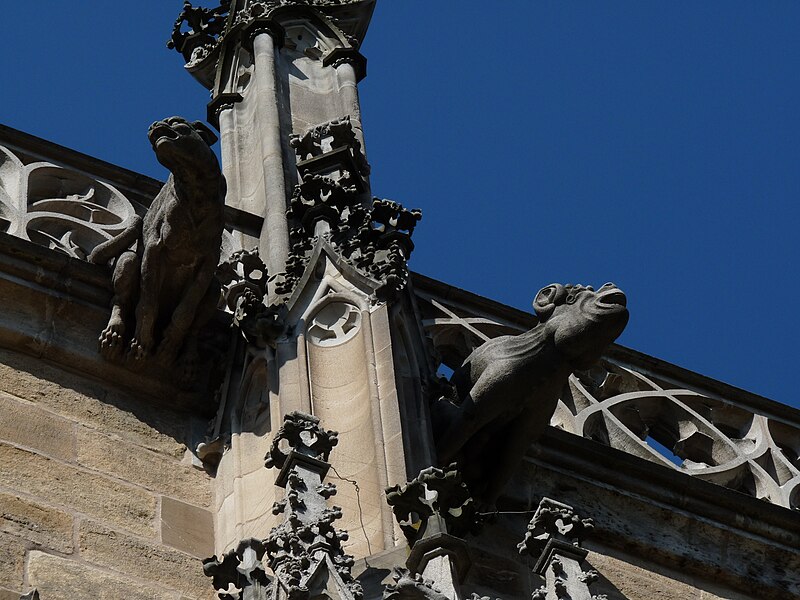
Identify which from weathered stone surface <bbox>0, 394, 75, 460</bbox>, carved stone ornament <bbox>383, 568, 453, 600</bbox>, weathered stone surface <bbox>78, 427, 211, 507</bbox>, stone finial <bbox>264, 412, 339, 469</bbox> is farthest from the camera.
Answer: weathered stone surface <bbox>78, 427, 211, 507</bbox>

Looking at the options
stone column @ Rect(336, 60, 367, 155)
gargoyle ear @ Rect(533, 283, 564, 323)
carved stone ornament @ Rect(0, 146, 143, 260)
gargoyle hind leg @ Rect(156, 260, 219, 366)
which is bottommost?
gargoyle ear @ Rect(533, 283, 564, 323)

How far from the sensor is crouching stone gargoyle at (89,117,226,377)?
30.9 ft

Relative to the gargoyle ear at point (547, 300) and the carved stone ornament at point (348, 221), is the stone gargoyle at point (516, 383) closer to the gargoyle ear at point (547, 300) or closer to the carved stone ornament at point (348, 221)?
the gargoyle ear at point (547, 300)

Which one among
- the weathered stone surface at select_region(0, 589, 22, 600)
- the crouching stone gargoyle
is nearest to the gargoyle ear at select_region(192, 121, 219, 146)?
the crouching stone gargoyle

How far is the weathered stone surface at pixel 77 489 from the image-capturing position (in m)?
8.91

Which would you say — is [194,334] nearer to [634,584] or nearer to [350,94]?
[634,584]

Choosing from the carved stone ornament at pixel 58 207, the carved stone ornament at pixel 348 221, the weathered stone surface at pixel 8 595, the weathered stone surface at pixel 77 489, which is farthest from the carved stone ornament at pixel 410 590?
the carved stone ornament at pixel 58 207

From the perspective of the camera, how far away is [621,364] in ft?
39.4

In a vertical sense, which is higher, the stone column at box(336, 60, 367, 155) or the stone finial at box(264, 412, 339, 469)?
the stone column at box(336, 60, 367, 155)

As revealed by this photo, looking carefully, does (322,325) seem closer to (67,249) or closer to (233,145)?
(67,249)

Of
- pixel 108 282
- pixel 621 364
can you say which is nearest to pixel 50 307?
pixel 108 282

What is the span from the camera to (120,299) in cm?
Answer: 980

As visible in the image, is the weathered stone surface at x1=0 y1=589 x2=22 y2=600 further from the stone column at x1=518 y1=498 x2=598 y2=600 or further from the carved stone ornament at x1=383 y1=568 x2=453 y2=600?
the stone column at x1=518 y1=498 x2=598 y2=600

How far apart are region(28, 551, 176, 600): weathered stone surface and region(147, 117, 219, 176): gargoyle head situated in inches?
66.5
